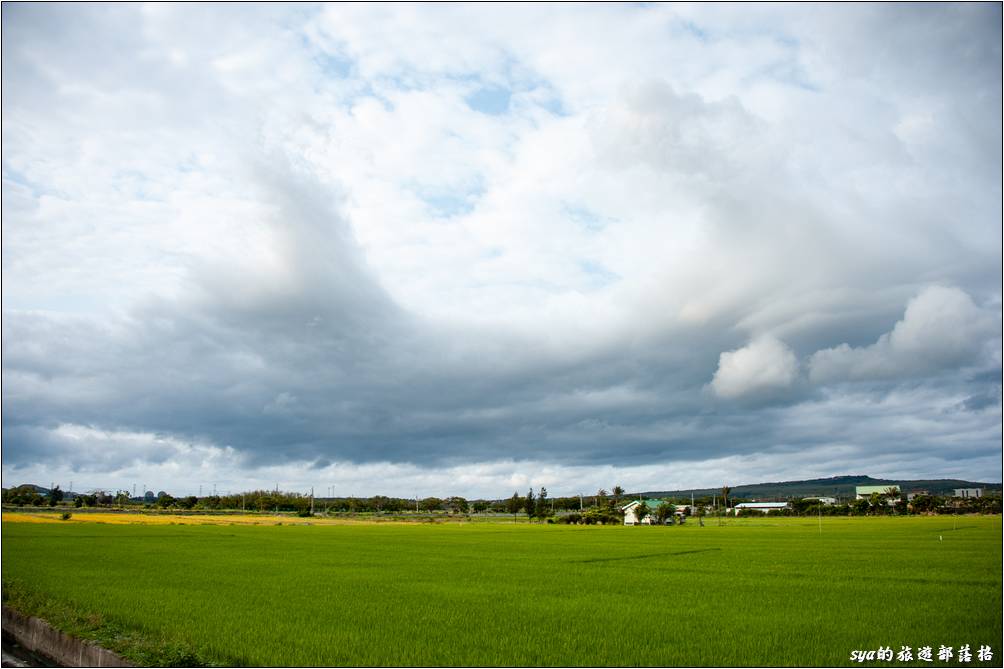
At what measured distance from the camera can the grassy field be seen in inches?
468

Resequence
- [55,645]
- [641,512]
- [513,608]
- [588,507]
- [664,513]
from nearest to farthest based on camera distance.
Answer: [55,645]
[513,608]
[664,513]
[641,512]
[588,507]

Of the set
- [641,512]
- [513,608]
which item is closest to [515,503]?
[641,512]

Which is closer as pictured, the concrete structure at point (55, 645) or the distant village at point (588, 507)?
the concrete structure at point (55, 645)

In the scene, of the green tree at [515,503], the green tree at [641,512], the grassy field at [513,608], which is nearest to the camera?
the grassy field at [513,608]

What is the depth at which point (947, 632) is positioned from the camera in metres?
13.4

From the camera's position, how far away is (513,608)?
16656 millimetres

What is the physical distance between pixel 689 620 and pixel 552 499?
181713 mm

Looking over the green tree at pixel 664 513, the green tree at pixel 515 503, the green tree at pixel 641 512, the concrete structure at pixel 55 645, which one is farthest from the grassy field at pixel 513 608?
the green tree at pixel 515 503

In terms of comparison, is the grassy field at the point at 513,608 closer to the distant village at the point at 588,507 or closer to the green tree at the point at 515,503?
the distant village at the point at 588,507

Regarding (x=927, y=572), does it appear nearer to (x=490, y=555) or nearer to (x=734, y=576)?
(x=734, y=576)

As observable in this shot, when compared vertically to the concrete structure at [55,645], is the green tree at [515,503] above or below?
below

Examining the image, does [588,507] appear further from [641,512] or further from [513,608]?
[513,608]

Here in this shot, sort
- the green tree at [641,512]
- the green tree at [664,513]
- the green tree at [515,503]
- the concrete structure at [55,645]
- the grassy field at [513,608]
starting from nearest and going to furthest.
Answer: the concrete structure at [55,645]
the grassy field at [513,608]
the green tree at [664,513]
the green tree at [641,512]
the green tree at [515,503]

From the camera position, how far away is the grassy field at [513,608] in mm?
11883
